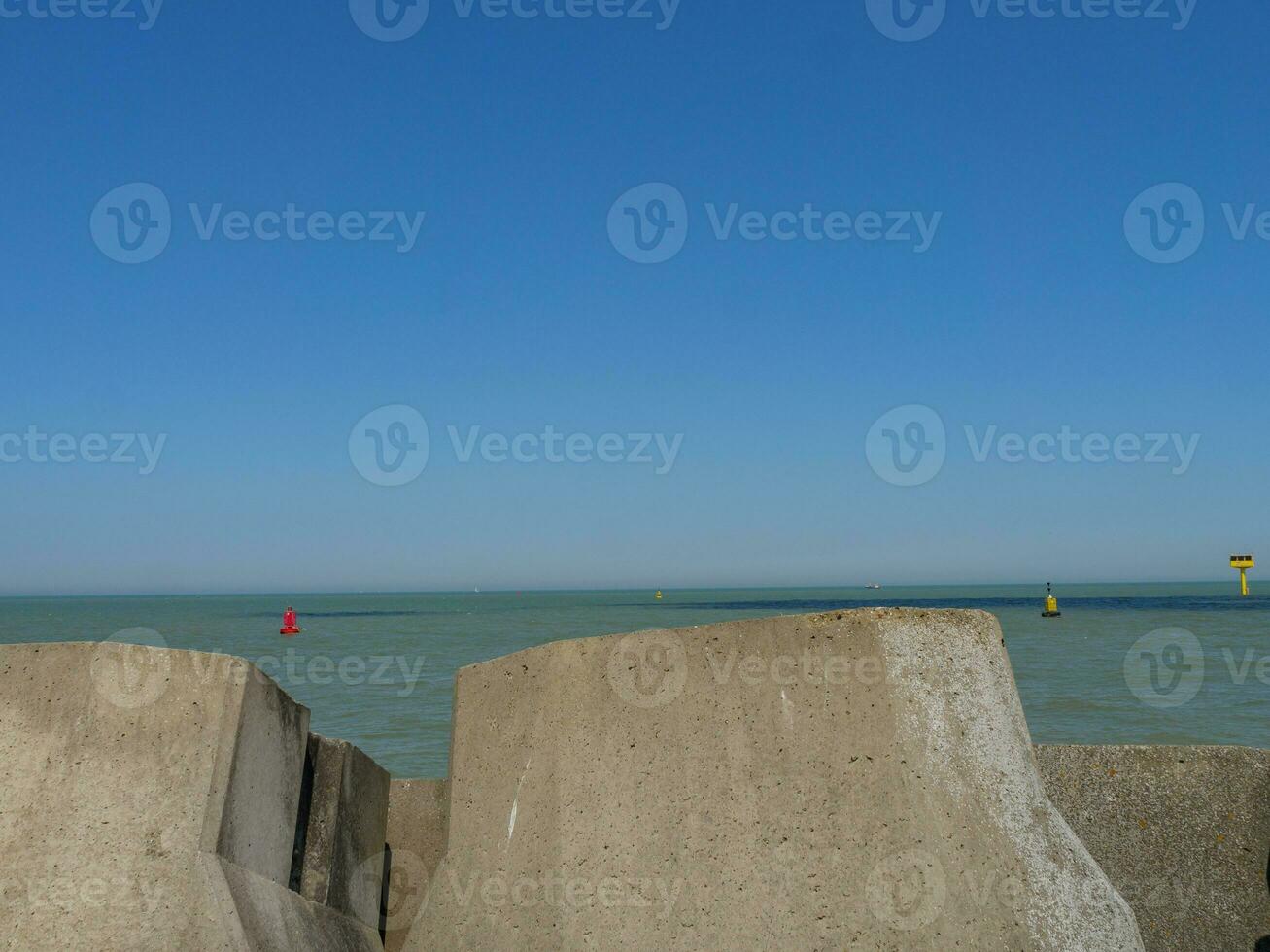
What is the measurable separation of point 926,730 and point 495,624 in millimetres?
57025

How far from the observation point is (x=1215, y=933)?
4074 millimetres

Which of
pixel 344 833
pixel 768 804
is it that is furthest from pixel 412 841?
pixel 768 804

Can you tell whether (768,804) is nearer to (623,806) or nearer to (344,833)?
(623,806)

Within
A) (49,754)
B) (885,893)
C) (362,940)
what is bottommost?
(362,940)

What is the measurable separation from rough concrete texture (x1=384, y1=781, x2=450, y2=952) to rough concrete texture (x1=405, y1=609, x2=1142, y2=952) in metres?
0.92

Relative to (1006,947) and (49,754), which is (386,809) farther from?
(1006,947)

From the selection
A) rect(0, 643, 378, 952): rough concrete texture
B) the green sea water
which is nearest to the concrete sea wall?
rect(0, 643, 378, 952): rough concrete texture

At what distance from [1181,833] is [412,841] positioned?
10.2 feet

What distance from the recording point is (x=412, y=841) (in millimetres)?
4734

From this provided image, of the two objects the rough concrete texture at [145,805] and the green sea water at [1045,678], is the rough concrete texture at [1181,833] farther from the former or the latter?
the green sea water at [1045,678]

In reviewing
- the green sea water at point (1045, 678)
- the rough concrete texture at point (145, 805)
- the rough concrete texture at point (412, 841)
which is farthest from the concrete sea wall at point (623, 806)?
the green sea water at point (1045, 678)

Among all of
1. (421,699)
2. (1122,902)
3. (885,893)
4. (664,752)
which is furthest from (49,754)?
(421,699)

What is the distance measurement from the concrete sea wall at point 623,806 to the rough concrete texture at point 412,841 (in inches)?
22.8

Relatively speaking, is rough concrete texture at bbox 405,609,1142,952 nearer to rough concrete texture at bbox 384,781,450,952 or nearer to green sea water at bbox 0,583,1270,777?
rough concrete texture at bbox 384,781,450,952
